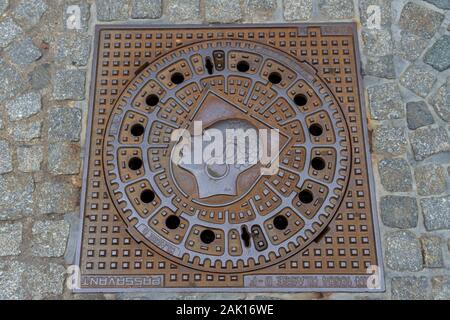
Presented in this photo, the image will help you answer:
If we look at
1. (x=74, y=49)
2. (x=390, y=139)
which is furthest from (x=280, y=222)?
(x=74, y=49)

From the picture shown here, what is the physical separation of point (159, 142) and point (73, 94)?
75 cm

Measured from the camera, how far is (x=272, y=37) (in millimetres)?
3469

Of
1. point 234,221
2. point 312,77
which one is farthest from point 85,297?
point 312,77

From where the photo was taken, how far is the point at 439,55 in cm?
341

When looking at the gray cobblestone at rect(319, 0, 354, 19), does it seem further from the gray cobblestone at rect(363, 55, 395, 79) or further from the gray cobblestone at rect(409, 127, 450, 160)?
the gray cobblestone at rect(409, 127, 450, 160)

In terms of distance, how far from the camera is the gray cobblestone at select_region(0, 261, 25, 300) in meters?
2.88

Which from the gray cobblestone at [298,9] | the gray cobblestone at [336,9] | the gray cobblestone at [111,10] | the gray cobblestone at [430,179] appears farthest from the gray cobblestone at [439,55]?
the gray cobblestone at [111,10]

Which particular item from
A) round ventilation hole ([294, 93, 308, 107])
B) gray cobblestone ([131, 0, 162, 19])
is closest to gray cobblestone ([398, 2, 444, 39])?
round ventilation hole ([294, 93, 308, 107])

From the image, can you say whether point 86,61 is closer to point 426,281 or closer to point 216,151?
point 216,151

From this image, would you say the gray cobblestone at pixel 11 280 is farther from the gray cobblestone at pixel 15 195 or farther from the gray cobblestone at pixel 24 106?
the gray cobblestone at pixel 24 106

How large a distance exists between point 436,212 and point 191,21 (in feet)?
7.32

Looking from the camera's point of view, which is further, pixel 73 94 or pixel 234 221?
pixel 73 94

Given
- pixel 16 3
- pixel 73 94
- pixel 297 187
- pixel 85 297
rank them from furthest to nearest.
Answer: pixel 16 3 < pixel 73 94 < pixel 297 187 < pixel 85 297

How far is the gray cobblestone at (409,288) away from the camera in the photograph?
2850 millimetres
